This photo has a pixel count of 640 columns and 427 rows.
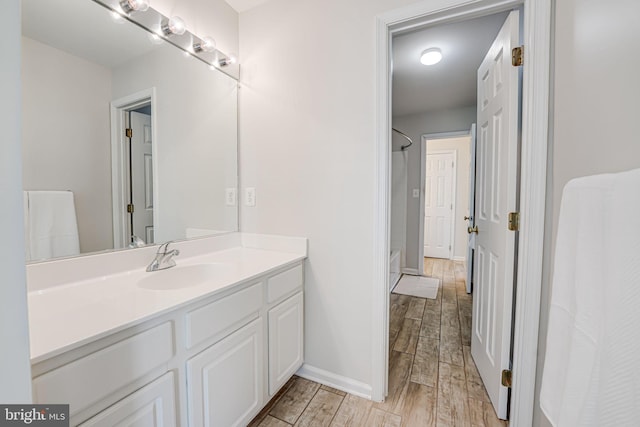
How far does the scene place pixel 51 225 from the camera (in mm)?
1021

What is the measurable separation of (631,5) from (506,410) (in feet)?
5.63

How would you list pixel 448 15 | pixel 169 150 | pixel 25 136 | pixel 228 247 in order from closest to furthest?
pixel 25 136, pixel 448 15, pixel 169 150, pixel 228 247

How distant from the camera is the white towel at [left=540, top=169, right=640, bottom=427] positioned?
17.8 inches

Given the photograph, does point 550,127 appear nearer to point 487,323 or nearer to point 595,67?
point 595,67

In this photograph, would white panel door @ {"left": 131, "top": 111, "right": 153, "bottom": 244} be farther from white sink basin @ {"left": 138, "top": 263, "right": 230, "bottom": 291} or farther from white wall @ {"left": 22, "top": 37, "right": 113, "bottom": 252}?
white sink basin @ {"left": 138, "top": 263, "right": 230, "bottom": 291}

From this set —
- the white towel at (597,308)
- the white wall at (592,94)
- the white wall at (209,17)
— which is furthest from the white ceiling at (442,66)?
the white towel at (597,308)

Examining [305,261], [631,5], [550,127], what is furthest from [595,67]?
[305,261]

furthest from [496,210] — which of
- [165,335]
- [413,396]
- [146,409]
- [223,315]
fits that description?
[146,409]

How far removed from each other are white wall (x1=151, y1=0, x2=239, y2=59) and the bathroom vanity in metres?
1.29

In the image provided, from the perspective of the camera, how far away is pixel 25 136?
928 mm

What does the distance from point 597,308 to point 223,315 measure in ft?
3.72

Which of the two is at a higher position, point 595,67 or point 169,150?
point 595,67

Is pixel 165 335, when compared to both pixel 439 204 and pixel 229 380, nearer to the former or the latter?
pixel 229 380

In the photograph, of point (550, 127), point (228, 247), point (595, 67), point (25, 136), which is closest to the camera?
point (595, 67)
